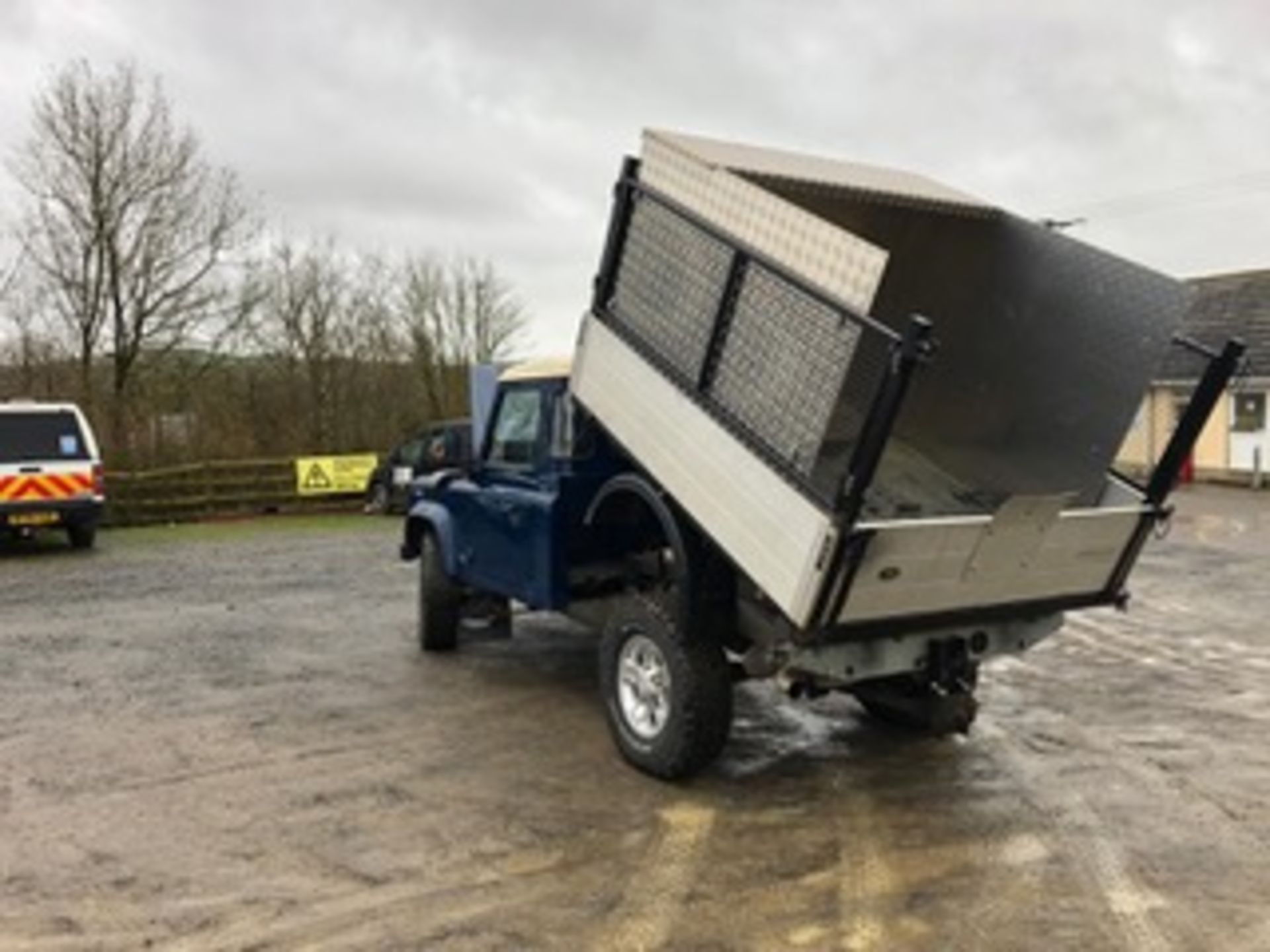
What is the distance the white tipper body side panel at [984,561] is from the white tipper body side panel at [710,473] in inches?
9.6

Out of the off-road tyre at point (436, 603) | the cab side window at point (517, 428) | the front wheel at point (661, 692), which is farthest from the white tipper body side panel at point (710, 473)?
the off-road tyre at point (436, 603)

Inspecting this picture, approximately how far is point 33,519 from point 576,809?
12.4m

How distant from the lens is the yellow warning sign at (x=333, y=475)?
22.8 metres

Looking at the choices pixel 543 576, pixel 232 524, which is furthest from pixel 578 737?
pixel 232 524

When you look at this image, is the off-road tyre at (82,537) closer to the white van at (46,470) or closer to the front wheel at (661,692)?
the white van at (46,470)

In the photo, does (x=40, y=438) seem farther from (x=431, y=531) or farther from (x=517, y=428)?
(x=517, y=428)

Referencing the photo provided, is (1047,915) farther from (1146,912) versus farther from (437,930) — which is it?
(437,930)

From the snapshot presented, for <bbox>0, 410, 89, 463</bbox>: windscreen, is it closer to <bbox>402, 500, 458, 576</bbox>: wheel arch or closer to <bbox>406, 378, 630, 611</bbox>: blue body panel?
<bbox>402, 500, 458, 576</bbox>: wheel arch

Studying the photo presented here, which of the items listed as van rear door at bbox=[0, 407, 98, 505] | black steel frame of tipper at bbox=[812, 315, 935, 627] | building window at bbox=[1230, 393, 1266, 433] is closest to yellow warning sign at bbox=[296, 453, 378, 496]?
van rear door at bbox=[0, 407, 98, 505]

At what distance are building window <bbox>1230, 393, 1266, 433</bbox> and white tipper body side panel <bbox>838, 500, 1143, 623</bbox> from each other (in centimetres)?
2467

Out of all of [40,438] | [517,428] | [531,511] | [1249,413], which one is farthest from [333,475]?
[1249,413]

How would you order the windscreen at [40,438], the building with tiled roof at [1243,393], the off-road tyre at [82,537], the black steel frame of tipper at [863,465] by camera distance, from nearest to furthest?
the black steel frame of tipper at [863,465] < the windscreen at [40,438] < the off-road tyre at [82,537] < the building with tiled roof at [1243,393]

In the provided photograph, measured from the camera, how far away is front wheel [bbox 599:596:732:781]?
18.3 feet

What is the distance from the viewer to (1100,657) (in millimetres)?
8648
